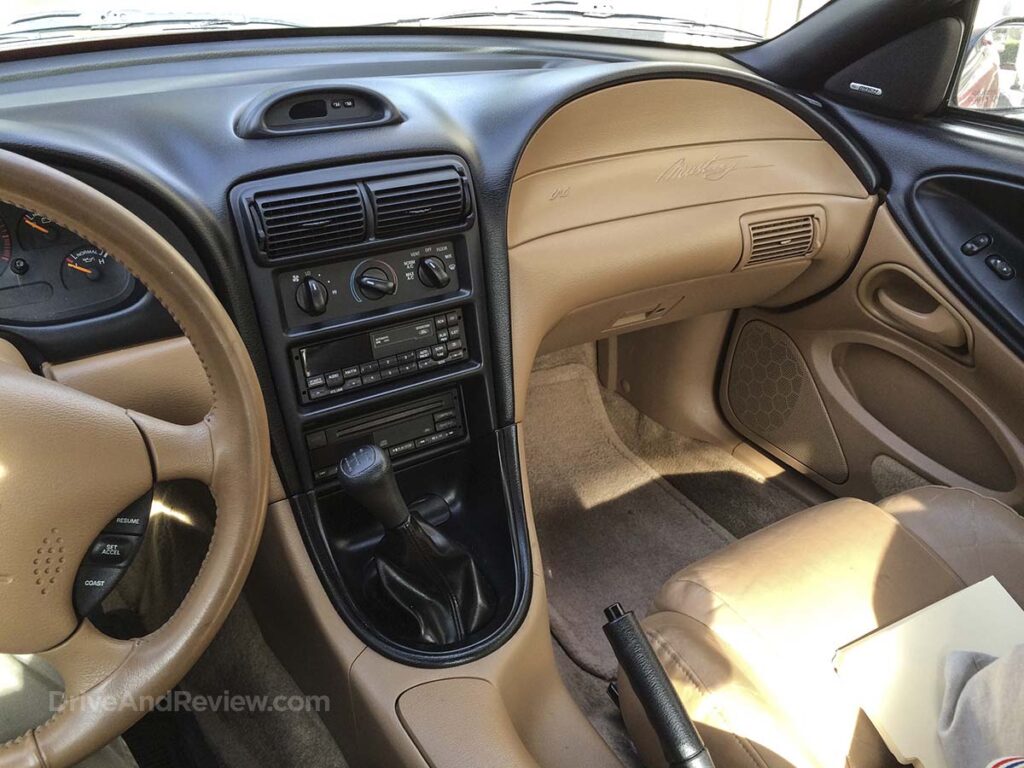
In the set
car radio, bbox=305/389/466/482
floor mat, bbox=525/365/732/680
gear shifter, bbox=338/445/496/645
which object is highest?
car radio, bbox=305/389/466/482

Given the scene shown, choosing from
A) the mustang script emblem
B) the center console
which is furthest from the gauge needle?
the mustang script emblem

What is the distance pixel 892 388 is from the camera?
177 cm

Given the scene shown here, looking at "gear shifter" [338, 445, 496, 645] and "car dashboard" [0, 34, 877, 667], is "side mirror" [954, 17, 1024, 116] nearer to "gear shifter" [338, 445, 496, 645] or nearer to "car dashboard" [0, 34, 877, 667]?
"car dashboard" [0, 34, 877, 667]

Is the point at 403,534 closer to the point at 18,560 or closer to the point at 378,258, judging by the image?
the point at 378,258

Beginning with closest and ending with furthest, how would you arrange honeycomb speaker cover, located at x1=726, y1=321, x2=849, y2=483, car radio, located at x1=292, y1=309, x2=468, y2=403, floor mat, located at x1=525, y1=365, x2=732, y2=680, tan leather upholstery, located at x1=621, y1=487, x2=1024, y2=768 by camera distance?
tan leather upholstery, located at x1=621, y1=487, x2=1024, y2=768, car radio, located at x1=292, y1=309, x2=468, y2=403, floor mat, located at x1=525, y1=365, x2=732, y2=680, honeycomb speaker cover, located at x1=726, y1=321, x2=849, y2=483

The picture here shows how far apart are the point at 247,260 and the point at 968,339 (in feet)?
4.25

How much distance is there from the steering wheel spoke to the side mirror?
61.8 inches

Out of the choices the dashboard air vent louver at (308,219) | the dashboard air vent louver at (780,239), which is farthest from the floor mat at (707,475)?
the dashboard air vent louver at (308,219)

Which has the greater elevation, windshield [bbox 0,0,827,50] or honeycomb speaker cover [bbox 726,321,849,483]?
windshield [bbox 0,0,827,50]

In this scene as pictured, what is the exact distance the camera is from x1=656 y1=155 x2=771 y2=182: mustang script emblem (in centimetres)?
156

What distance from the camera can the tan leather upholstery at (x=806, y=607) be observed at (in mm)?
959

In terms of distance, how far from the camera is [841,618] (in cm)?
104

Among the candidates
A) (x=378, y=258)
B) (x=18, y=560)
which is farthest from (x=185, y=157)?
(x=18, y=560)

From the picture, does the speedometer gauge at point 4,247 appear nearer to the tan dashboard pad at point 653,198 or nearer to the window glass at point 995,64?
the tan dashboard pad at point 653,198
